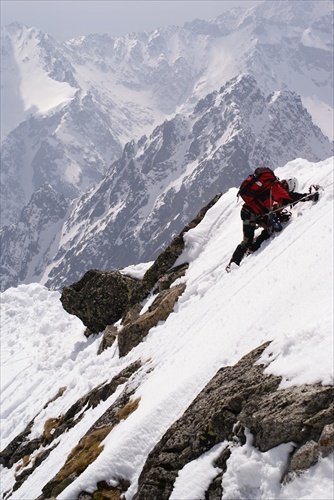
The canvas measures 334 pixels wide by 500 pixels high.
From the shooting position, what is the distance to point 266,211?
14602 millimetres

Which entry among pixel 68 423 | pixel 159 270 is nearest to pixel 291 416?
pixel 68 423

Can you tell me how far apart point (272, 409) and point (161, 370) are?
4991 mm

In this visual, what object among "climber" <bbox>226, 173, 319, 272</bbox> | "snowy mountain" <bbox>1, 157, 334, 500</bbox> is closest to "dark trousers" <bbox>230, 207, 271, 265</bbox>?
"climber" <bbox>226, 173, 319, 272</bbox>

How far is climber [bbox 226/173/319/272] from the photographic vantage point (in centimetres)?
1448

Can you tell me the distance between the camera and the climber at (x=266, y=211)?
570 inches

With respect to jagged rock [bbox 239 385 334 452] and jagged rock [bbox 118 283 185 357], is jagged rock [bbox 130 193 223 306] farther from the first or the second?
jagged rock [bbox 239 385 334 452]

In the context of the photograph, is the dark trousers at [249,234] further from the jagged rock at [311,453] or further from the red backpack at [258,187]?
the jagged rock at [311,453]

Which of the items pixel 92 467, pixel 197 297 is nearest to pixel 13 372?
Answer: pixel 197 297

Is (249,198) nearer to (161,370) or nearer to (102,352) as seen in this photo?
(161,370)

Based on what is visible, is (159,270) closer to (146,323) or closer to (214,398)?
(146,323)

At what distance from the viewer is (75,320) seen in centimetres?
2864

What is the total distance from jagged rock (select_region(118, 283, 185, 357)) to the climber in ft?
7.18

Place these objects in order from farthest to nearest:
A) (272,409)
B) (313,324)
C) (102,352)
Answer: (102,352) → (313,324) → (272,409)

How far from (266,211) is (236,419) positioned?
8536mm
